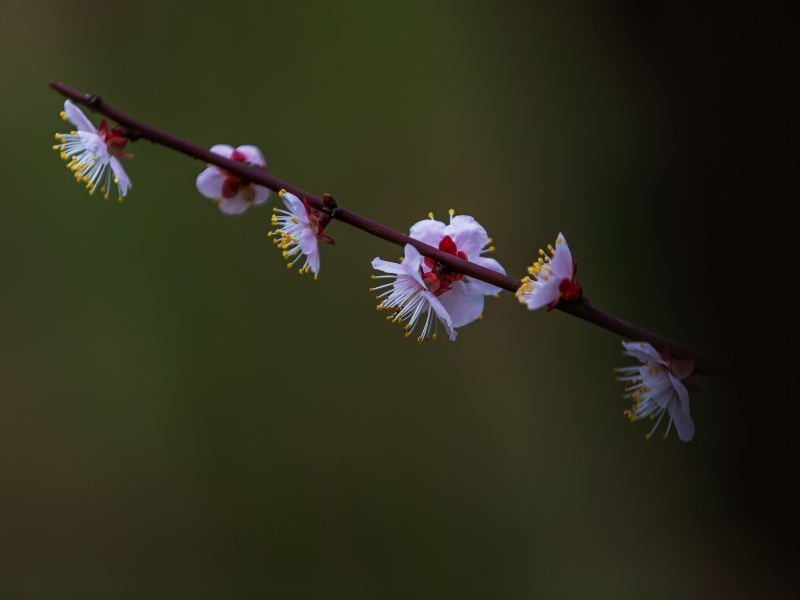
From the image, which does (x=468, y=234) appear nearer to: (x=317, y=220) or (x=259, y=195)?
(x=317, y=220)

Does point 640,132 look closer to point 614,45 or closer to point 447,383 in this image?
point 614,45

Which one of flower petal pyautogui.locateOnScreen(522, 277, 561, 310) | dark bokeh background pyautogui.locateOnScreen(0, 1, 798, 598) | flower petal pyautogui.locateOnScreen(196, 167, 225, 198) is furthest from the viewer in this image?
dark bokeh background pyautogui.locateOnScreen(0, 1, 798, 598)

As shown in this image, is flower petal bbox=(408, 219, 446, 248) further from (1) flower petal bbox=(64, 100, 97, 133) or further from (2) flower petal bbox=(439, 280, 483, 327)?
(1) flower petal bbox=(64, 100, 97, 133)

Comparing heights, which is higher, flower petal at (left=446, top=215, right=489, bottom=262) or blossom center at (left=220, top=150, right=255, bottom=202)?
flower petal at (left=446, top=215, right=489, bottom=262)

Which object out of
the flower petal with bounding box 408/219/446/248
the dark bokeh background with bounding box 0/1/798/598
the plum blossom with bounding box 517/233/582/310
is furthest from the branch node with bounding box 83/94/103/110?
the dark bokeh background with bounding box 0/1/798/598

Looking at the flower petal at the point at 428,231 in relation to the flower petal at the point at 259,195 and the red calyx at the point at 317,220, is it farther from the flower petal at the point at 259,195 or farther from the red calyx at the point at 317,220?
the flower petal at the point at 259,195

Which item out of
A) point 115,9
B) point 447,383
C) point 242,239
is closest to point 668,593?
point 447,383

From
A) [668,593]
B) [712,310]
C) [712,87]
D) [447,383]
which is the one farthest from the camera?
[447,383]
